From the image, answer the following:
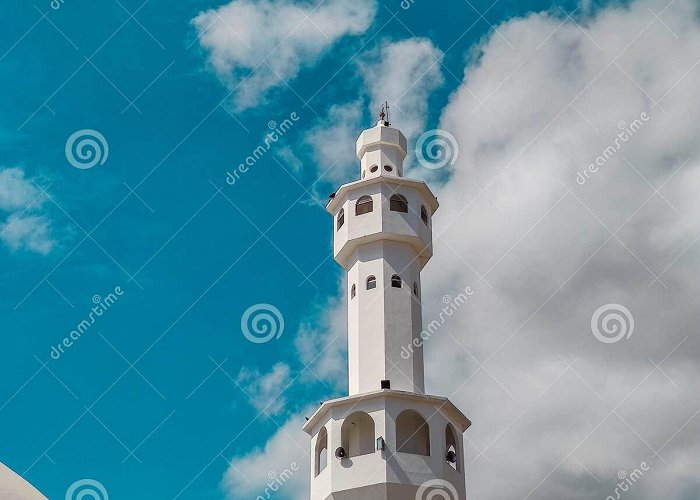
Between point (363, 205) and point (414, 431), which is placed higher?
point (363, 205)

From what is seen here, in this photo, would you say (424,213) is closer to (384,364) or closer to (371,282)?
(371,282)

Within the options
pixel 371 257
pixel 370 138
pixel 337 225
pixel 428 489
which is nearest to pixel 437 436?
pixel 428 489

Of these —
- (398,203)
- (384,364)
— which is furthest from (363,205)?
(384,364)

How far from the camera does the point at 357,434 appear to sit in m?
24.5

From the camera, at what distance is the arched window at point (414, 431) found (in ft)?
79.6

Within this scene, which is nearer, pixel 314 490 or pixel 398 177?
pixel 314 490

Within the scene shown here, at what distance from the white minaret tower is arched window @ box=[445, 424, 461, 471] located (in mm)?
27

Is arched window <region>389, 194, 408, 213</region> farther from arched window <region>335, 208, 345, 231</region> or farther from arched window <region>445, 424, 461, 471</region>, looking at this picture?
arched window <region>445, 424, 461, 471</region>

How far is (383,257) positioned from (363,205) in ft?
6.51

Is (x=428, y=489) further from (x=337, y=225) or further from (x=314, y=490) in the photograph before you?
→ (x=337, y=225)

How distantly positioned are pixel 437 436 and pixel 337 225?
23.5ft

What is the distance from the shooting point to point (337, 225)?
28.5 metres

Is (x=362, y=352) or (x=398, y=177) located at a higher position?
(x=398, y=177)

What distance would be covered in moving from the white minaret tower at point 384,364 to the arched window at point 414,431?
0.02 meters
